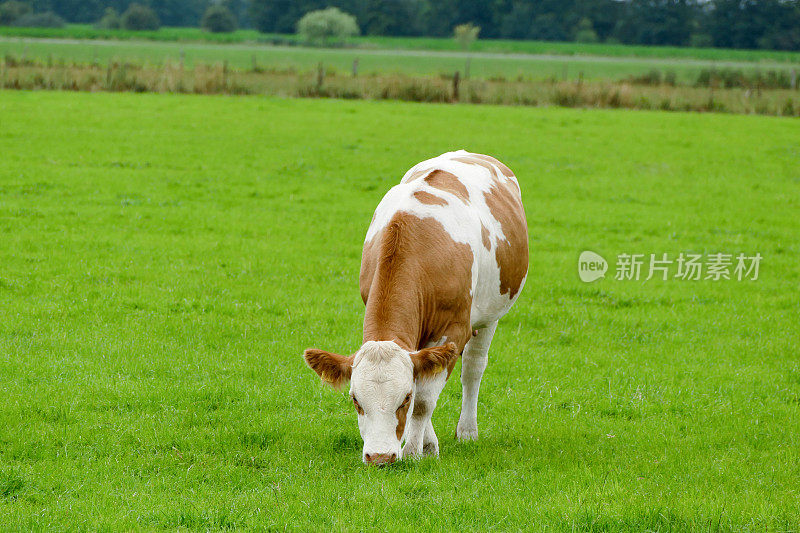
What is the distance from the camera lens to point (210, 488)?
541cm

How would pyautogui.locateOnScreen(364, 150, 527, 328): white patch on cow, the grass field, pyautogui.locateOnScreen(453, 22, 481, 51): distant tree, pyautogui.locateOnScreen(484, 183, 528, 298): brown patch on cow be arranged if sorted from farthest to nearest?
pyautogui.locateOnScreen(453, 22, 481, 51): distant tree < the grass field < pyautogui.locateOnScreen(484, 183, 528, 298): brown patch on cow < pyautogui.locateOnScreen(364, 150, 527, 328): white patch on cow

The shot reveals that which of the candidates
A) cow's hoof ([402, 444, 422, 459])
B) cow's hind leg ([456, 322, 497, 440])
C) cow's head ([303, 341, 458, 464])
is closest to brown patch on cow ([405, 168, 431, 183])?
cow's hind leg ([456, 322, 497, 440])

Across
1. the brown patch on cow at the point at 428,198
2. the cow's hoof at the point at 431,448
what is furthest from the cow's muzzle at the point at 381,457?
the brown patch on cow at the point at 428,198

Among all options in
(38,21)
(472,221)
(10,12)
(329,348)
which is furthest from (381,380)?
(10,12)

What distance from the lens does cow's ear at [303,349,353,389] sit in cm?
498

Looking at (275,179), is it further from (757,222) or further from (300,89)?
(300,89)

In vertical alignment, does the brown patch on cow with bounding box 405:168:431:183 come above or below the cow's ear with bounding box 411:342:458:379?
above

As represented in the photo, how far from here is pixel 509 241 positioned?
661 centimetres

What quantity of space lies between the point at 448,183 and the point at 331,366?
6.75 ft

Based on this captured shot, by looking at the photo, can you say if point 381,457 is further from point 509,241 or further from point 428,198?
point 509,241

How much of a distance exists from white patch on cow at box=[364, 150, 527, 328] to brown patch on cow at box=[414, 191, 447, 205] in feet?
0.11

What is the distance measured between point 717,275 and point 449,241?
790 centimetres

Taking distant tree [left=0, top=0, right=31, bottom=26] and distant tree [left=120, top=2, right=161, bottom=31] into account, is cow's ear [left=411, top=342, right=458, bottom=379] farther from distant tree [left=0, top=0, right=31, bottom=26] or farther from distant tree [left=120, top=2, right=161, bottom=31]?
distant tree [left=120, top=2, right=161, bottom=31]

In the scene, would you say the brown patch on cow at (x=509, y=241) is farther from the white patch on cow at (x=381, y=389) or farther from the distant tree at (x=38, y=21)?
the distant tree at (x=38, y=21)
